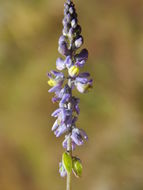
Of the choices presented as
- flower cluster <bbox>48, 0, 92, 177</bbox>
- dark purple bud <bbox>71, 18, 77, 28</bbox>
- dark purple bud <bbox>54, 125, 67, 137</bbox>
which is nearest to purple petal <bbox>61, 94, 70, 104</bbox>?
flower cluster <bbox>48, 0, 92, 177</bbox>

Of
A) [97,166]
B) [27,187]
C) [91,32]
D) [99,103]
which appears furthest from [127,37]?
[27,187]

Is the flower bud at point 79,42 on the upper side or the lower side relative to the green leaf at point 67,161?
upper

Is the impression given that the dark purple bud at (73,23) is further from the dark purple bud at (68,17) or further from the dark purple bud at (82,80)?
the dark purple bud at (82,80)

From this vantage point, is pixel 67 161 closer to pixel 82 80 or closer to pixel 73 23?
pixel 82 80

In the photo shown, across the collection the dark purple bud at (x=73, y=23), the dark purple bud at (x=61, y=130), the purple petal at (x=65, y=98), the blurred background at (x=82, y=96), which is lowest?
the dark purple bud at (x=61, y=130)

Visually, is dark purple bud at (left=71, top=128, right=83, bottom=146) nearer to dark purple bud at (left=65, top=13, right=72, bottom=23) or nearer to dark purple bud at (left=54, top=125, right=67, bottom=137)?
dark purple bud at (left=54, top=125, right=67, bottom=137)

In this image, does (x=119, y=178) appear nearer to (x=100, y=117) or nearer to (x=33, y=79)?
(x=100, y=117)

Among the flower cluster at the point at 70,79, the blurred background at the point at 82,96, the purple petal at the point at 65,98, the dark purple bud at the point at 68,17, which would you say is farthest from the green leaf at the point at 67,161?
the blurred background at the point at 82,96

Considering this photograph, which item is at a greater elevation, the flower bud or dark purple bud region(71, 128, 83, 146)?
the flower bud

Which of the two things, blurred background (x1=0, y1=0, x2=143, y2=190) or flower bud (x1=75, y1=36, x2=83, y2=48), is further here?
blurred background (x1=0, y1=0, x2=143, y2=190)
